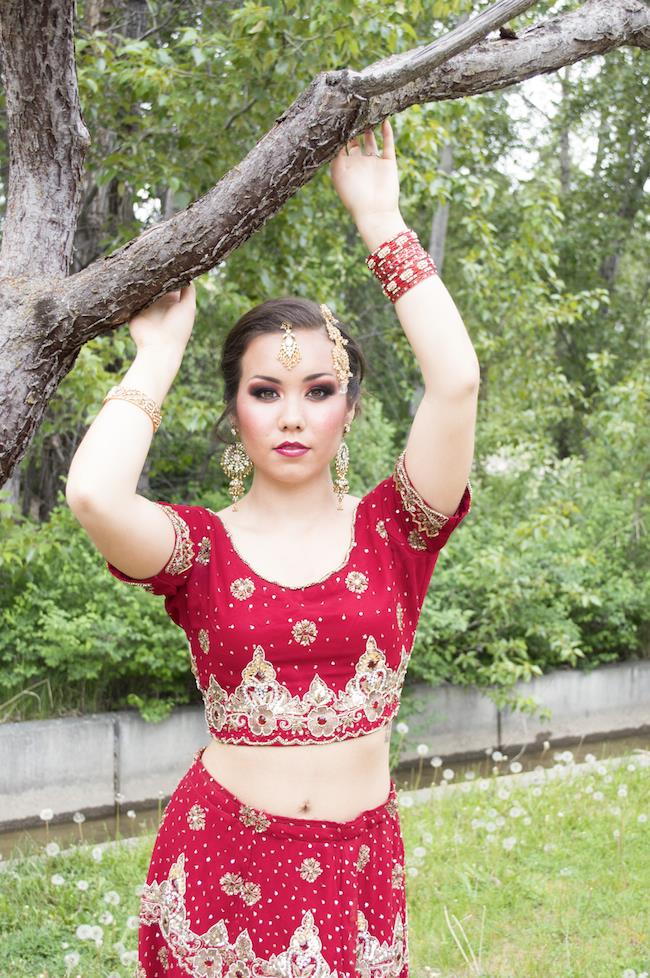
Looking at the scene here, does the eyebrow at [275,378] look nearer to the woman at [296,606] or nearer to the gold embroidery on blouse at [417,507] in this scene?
the woman at [296,606]

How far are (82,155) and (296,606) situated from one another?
0.88 metres

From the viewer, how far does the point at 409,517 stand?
6.24ft

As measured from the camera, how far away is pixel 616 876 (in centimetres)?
368

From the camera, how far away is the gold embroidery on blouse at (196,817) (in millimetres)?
1868

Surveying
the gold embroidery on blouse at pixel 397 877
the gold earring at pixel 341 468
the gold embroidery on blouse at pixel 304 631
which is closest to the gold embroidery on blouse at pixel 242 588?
the gold embroidery on blouse at pixel 304 631

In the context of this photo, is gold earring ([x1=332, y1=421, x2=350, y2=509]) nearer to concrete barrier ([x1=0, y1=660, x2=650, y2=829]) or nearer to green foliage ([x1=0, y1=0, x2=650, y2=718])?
green foliage ([x1=0, y1=0, x2=650, y2=718])

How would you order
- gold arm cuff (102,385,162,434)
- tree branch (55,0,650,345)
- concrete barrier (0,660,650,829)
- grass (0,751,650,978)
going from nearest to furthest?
tree branch (55,0,650,345) < gold arm cuff (102,385,162,434) < grass (0,751,650,978) < concrete barrier (0,660,650,829)

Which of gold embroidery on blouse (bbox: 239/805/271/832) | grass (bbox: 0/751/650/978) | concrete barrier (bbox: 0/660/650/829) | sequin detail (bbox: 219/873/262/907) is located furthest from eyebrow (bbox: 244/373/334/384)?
concrete barrier (bbox: 0/660/650/829)

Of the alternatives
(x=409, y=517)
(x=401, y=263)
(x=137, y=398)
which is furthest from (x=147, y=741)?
(x=401, y=263)

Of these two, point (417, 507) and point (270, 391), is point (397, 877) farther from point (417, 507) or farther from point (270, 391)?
point (270, 391)

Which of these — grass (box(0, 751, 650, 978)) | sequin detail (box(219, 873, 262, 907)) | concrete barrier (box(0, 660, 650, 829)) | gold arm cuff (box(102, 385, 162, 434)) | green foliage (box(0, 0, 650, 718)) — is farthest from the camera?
concrete barrier (box(0, 660, 650, 829))

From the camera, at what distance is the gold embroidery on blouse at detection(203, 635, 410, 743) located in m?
1.81

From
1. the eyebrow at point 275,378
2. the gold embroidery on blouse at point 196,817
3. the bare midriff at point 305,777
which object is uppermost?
the eyebrow at point 275,378

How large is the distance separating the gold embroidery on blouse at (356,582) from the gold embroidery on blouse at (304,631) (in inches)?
3.9
